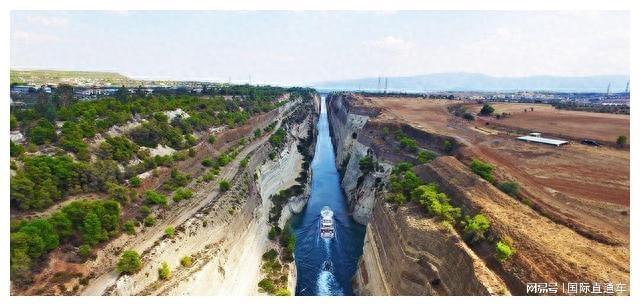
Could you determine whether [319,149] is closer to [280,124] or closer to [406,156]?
[280,124]

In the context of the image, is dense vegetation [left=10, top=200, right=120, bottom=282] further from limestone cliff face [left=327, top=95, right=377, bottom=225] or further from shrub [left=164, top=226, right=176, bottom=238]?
limestone cliff face [left=327, top=95, right=377, bottom=225]

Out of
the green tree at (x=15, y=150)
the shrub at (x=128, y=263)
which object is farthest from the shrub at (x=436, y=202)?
the green tree at (x=15, y=150)

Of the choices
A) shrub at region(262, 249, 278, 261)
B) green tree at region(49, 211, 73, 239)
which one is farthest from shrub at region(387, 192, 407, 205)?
green tree at region(49, 211, 73, 239)

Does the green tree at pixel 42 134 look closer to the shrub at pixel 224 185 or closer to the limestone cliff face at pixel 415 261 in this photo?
the shrub at pixel 224 185

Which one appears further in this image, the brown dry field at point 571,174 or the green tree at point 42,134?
the green tree at point 42,134

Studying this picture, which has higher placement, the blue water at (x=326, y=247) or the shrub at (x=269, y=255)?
the shrub at (x=269, y=255)

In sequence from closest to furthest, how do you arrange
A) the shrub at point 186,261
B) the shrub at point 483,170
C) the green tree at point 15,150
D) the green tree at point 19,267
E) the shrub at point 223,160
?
the green tree at point 19,267
the shrub at point 186,261
the green tree at point 15,150
the shrub at point 483,170
the shrub at point 223,160

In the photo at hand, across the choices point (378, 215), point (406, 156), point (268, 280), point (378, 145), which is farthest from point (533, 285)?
point (378, 145)
